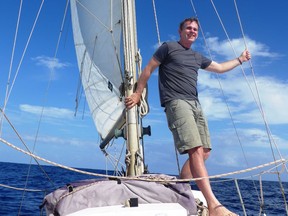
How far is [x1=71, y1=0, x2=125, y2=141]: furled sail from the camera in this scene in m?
5.49

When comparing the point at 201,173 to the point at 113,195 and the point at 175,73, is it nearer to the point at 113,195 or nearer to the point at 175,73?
the point at 113,195

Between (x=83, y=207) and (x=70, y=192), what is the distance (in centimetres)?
16

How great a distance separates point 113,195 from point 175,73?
123cm

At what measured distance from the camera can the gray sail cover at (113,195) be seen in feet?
7.75

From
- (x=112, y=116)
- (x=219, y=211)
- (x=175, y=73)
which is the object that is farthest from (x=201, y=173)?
(x=112, y=116)

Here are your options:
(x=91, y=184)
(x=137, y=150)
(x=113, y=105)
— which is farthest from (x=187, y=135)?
(x=113, y=105)

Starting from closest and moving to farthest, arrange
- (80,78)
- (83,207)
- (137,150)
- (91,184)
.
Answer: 1. (83,207)
2. (91,184)
3. (137,150)
4. (80,78)

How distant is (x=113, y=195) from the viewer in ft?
8.01

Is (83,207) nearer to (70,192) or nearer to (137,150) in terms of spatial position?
(70,192)

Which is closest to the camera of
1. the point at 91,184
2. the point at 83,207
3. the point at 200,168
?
the point at 83,207

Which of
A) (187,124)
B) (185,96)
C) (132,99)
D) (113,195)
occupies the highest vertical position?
(132,99)

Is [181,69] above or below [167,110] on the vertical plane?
above

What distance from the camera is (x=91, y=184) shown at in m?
2.53

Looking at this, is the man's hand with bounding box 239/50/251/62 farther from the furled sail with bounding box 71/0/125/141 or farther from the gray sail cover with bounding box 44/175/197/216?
the furled sail with bounding box 71/0/125/141
